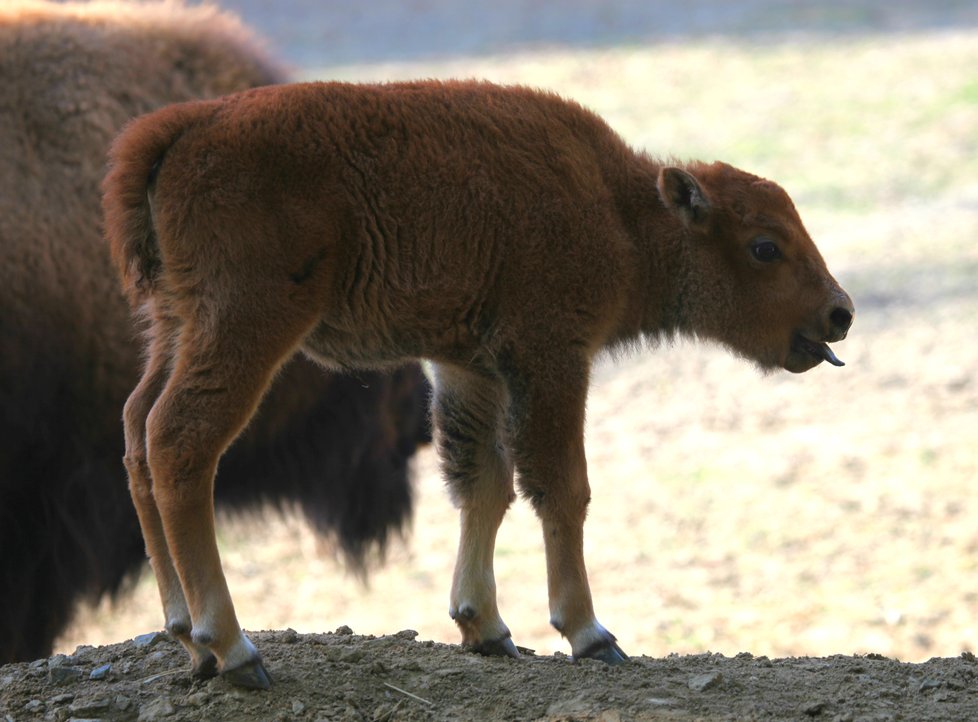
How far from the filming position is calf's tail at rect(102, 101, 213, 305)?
3.25 metres

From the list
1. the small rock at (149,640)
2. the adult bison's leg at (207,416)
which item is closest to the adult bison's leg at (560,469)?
the adult bison's leg at (207,416)

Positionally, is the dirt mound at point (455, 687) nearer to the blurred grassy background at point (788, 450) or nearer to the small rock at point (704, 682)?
the small rock at point (704, 682)

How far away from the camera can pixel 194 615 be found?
3195 mm

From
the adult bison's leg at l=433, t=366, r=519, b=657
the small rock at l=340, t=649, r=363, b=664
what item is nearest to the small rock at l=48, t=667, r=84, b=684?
the small rock at l=340, t=649, r=363, b=664

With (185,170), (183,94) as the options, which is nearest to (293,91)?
(185,170)

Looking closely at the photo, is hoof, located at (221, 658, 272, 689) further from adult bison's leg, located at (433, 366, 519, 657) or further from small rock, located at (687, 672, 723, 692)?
small rock, located at (687, 672, 723, 692)

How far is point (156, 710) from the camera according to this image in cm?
324

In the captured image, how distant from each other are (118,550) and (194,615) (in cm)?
323

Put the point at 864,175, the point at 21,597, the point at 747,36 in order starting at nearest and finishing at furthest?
1. the point at 21,597
2. the point at 864,175
3. the point at 747,36

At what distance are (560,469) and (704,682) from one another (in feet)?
2.07

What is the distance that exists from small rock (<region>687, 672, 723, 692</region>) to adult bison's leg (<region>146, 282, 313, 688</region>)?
114 centimetres

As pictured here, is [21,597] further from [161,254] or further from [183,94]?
[161,254]

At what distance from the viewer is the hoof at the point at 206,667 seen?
11.0 ft

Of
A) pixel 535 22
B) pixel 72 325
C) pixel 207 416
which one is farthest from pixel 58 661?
pixel 535 22
